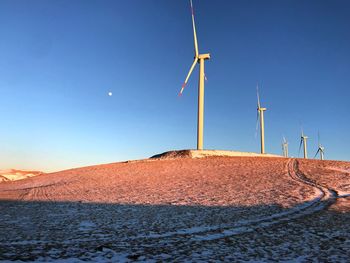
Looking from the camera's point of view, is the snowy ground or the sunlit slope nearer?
the snowy ground

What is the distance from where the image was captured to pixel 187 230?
11.5 m

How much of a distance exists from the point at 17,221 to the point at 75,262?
7.82m

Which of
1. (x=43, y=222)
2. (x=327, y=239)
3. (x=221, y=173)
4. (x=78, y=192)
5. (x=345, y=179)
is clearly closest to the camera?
(x=327, y=239)

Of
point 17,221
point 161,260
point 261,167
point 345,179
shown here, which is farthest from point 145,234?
point 261,167

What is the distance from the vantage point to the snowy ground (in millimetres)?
8570

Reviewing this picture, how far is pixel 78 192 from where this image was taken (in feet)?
82.6

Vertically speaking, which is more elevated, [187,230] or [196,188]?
[196,188]

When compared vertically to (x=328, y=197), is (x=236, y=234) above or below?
below

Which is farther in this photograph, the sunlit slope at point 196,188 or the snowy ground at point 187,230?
the sunlit slope at point 196,188

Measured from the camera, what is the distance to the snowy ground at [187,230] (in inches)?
337

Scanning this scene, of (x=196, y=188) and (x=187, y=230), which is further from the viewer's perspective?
(x=196, y=188)

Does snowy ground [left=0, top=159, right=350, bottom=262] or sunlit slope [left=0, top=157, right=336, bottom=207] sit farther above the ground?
sunlit slope [left=0, top=157, right=336, bottom=207]

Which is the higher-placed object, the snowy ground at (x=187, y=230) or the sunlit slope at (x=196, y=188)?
the sunlit slope at (x=196, y=188)

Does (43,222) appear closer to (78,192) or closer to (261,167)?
(78,192)
